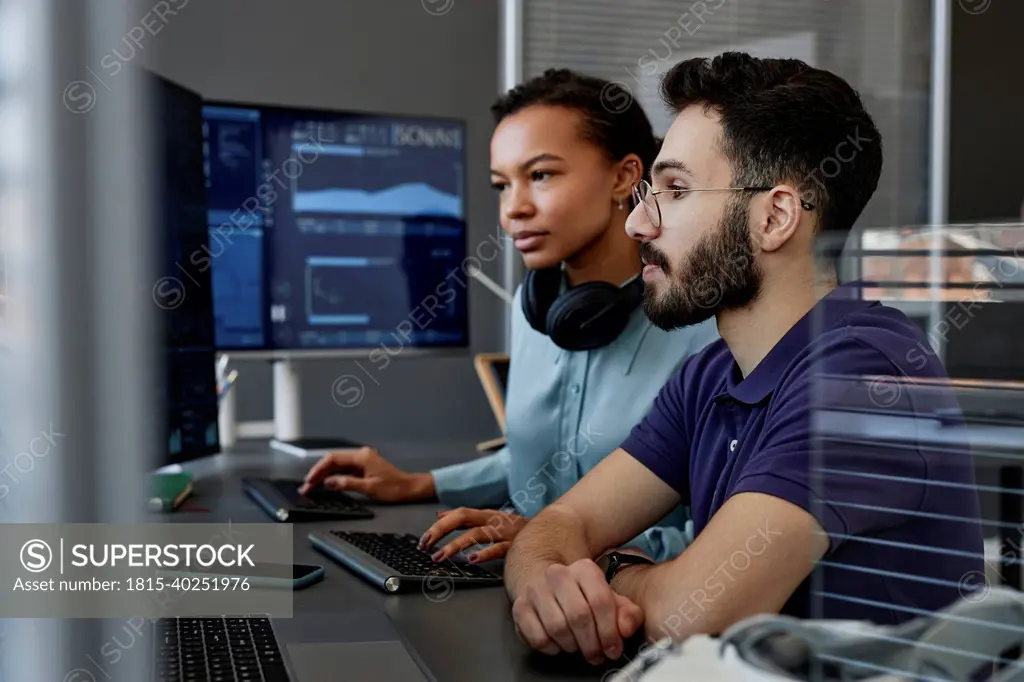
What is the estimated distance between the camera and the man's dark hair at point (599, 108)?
175 centimetres

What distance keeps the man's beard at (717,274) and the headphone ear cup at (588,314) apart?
0.39 metres

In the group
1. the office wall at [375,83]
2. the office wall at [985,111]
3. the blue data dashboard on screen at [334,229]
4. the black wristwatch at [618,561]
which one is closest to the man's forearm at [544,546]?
the black wristwatch at [618,561]

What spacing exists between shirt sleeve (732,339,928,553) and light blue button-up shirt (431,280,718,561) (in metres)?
0.54

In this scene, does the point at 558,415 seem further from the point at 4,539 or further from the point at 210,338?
the point at 4,539

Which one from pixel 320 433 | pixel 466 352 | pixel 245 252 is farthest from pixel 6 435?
pixel 320 433

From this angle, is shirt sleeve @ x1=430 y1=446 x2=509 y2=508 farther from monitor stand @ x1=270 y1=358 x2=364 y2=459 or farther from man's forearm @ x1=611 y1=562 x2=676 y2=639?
man's forearm @ x1=611 y1=562 x2=676 y2=639

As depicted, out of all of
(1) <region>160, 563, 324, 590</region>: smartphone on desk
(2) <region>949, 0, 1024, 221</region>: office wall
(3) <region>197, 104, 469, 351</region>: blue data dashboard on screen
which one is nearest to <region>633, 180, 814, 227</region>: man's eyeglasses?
(1) <region>160, 563, 324, 590</region>: smartphone on desk

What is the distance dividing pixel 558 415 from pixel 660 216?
0.62 m

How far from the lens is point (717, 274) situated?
1.15m

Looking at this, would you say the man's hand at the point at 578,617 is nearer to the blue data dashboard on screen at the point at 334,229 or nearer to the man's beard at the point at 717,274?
the man's beard at the point at 717,274

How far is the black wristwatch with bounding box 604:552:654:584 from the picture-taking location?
3.64ft

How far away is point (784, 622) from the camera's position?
0.60 metres

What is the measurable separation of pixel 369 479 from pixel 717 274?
2.67ft

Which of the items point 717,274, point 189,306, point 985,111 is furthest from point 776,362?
point 985,111
